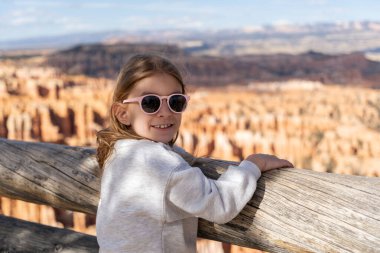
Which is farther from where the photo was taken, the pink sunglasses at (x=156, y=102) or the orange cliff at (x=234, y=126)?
the orange cliff at (x=234, y=126)

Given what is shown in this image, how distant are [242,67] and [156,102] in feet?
113

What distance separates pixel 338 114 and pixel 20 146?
18672mm

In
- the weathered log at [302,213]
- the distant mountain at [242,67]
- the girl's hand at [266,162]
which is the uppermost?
the girl's hand at [266,162]

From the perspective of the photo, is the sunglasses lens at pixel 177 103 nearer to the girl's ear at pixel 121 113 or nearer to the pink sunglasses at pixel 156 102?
the pink sunglasses at pixel 156 102

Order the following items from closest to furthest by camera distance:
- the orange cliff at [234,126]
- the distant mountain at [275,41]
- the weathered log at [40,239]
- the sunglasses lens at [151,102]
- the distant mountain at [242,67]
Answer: the sunglasses lens at [151,102], the weathered log at [40,239], the orange cliff at [234,126], the distant mountain at [242,67], the distant mountain at [275,41]

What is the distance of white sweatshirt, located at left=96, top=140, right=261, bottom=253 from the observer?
97cm

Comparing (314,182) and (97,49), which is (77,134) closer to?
(314,182)

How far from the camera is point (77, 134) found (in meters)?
16.9

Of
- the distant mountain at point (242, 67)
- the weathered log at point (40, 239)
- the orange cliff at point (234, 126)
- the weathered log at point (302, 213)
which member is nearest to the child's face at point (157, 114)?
the weathered log at point (302, 213)

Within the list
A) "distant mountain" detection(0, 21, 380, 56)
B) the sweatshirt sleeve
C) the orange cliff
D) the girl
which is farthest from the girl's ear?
"distant mountain" detection(0, 21, 380, 56)

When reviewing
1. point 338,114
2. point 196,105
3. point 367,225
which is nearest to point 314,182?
point 367,225

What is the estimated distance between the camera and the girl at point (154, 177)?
977 millimetres

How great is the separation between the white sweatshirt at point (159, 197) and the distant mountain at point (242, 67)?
28452 millimetres

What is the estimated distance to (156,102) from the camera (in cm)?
106
